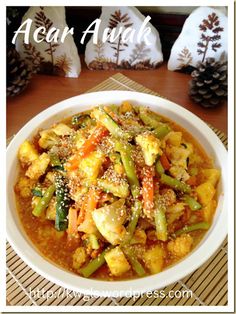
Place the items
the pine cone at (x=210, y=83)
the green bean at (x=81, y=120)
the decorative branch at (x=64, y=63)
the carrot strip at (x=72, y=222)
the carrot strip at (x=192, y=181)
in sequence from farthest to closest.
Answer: the decorative branch at (x=64, y=63)
the pine cone at (x=210, y=83)
the green bean at (x=81, y=120)
the carrot strip at (x=192, y=181)
the carrot strip at (x=72, y=222)

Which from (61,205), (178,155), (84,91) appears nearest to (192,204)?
(178,155)

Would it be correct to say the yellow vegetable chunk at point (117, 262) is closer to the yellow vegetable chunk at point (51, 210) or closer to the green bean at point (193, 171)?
the yellow vegetable chunk at point (51, 210)

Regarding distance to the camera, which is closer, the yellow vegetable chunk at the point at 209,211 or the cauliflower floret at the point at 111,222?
the cauliflower floret at the point at 111,222

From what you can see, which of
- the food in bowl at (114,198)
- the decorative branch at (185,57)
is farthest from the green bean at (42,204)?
the decorative branch at (185,57)

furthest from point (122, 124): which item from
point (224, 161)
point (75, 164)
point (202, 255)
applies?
point (202, 255)

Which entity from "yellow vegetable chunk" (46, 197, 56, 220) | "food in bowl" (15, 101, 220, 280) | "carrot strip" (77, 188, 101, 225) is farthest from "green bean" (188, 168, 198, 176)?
"yellow vegetable chunk" (46, 197, 56, 220)

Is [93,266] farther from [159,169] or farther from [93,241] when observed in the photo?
[159,169]
